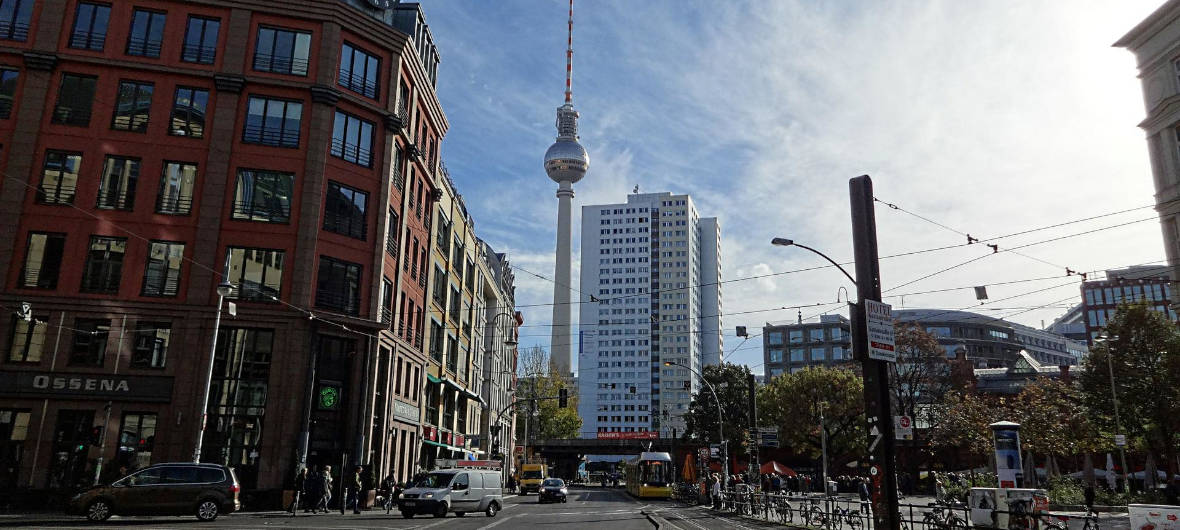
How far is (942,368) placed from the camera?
60.2m

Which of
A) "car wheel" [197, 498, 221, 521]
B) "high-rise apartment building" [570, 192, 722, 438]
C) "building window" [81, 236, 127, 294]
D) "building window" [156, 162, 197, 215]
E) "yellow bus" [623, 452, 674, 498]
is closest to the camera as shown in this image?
"car wheel" [197, 498, 221, 521]

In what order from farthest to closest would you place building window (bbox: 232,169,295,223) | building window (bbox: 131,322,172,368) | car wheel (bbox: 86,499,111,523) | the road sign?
building window (bbox: 232,169,295,223)
building window (bbox: 131,322,172,368)
car wheel (bbox: 86,499,111,523)
the road sign

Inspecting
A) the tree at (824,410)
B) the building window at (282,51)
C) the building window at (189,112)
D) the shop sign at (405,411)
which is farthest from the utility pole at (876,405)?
the tree at (824,410)

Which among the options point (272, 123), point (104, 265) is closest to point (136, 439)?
point (104, 265)

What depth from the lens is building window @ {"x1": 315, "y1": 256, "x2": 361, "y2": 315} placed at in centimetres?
3488

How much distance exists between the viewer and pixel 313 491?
1194 inches

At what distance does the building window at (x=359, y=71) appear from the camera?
37406mm

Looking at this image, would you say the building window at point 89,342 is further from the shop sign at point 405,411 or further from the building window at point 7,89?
the shop sign at point 405,411

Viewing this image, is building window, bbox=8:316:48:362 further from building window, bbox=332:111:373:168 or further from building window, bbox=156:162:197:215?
building window, bbox=332:111:373:168

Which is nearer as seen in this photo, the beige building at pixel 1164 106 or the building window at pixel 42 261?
the building window at pixel 42 261

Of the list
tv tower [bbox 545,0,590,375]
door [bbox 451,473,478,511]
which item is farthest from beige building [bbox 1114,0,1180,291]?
tv tower [bbox 545,0,590,375]

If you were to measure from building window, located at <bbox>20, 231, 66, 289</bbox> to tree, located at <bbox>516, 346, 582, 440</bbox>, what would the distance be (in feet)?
224

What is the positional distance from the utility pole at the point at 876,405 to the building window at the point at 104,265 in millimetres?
30179

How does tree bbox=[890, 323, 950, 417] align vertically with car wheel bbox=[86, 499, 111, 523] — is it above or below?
above
